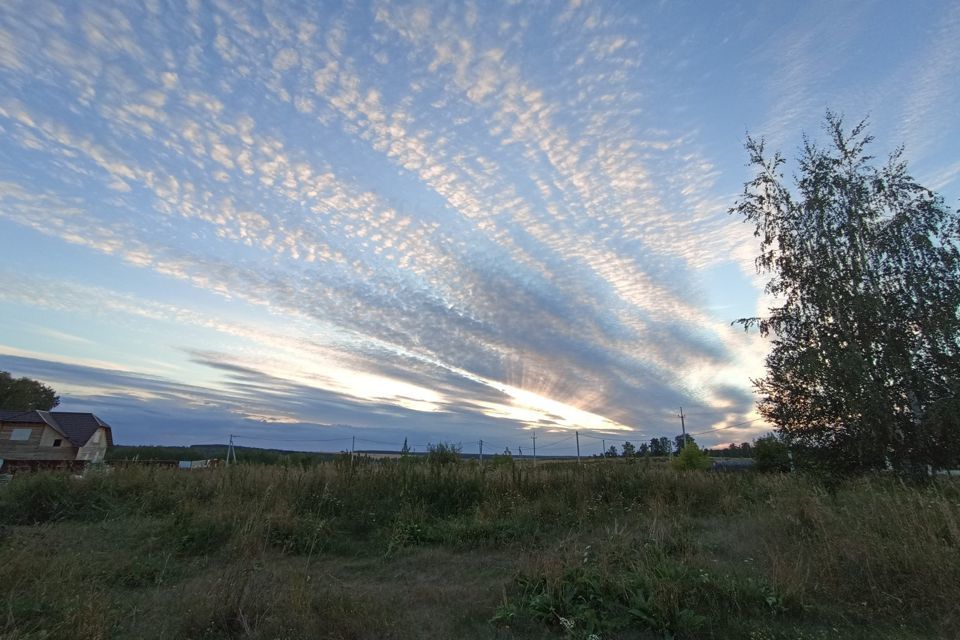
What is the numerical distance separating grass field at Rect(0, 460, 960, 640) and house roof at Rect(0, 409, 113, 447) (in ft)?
90.0

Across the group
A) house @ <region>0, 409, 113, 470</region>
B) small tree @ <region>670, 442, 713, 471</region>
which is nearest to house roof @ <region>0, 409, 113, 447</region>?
house @ <region>0, 409, 113, 470</region>

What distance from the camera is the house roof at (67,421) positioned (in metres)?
29.9

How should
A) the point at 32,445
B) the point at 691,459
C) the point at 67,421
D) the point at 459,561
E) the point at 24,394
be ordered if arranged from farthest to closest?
the point at 24,394
the point at 67,421
the point at 32,445
the point at 691,459
the point at 459,561

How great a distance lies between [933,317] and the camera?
9.35m

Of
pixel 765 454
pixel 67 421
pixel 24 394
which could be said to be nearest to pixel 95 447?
pixel 67 421

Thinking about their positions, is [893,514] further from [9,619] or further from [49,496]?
[49,496]

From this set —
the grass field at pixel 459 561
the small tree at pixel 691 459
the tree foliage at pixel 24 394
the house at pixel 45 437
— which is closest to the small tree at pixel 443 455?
the grass field at pixel 459 561

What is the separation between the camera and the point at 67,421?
32.8 metres

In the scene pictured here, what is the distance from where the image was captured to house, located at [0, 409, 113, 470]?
29531 millimetres

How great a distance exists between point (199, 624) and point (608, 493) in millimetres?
8527

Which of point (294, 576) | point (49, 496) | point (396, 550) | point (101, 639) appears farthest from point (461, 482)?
point (49, 496)

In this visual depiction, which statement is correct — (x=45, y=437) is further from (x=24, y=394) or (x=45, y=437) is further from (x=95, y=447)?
(x=24, y=394)

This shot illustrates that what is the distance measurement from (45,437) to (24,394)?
22.4 meters

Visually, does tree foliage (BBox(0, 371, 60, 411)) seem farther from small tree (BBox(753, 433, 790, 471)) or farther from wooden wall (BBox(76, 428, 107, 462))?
small tree (BBox(753, 433, 790, 471))
